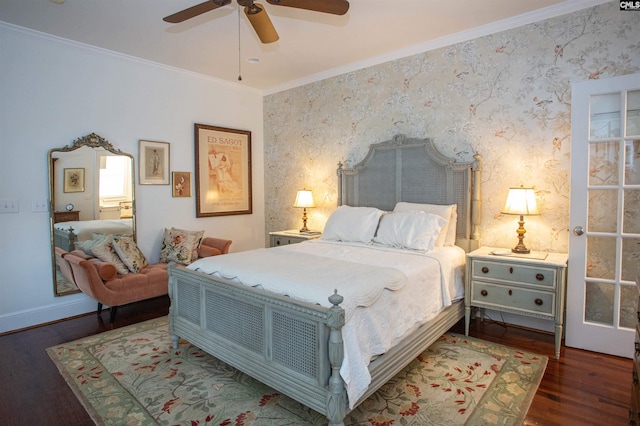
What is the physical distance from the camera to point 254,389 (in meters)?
2.41

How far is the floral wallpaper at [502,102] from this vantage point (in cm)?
301

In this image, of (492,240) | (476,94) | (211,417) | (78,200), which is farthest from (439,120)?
(78,200)

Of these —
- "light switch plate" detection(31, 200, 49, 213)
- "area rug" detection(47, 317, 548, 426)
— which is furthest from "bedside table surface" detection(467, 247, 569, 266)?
"light switch plate" detection(31, 200, 49, 213)

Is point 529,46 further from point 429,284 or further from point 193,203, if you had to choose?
point 193,203

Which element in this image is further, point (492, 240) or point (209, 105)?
point (209, 105)

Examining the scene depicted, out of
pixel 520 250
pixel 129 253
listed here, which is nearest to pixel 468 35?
pixel 520 250

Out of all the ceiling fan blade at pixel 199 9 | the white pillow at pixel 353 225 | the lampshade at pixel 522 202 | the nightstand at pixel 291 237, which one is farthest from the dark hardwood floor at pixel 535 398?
the ceiling fan blade at pixel 199 9

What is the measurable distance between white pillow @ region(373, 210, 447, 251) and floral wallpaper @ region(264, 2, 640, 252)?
25.3 inches

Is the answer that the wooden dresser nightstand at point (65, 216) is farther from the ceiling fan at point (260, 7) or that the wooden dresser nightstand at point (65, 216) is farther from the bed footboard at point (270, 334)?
the ceiling fan at point (260, 7)

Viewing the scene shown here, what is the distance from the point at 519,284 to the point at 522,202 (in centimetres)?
67

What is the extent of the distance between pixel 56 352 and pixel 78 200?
4.94 ft

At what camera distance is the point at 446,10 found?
10.2ft

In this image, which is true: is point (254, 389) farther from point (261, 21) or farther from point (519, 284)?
point (261, 21)

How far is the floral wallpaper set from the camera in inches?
118
